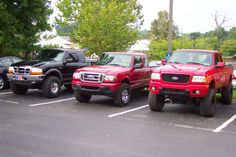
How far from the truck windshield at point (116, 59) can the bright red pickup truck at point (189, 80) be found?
1.85 metres

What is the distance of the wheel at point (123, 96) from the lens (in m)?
11.8

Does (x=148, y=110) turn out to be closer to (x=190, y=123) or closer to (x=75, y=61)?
(x=190, y=123)

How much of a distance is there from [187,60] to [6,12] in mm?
9493

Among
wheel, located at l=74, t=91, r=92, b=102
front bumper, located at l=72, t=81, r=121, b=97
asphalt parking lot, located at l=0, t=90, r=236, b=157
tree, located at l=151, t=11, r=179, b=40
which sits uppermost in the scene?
tree, located at l=151, t=11, r=179, b=40

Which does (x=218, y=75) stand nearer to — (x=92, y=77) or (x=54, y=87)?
(x=92, y=77)

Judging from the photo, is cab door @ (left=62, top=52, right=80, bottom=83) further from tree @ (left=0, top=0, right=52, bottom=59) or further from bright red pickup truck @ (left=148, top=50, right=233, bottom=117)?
bright red pickup truck @ (left=148, top=50, right=233, bottom=117)

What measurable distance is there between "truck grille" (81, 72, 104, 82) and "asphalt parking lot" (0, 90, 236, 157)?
882mm

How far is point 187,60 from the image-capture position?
11.5 meters

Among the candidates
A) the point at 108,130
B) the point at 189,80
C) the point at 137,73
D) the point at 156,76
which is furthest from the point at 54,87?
the point at 108,130

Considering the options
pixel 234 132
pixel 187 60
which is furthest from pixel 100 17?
pixel 234 132

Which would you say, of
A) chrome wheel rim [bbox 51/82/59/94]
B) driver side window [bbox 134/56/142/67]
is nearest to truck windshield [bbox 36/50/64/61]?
chrome wheel rim [bbox 51/82/59/94]

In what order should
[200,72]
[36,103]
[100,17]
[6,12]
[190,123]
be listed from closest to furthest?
[190,123] → [200,72] → [36,103] → [6,12] → [100,17]

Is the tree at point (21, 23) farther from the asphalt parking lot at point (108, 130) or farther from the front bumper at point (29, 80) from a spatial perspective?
the asphalt parking lot at point (108, 130)

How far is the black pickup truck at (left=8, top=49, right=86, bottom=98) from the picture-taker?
13.1m
